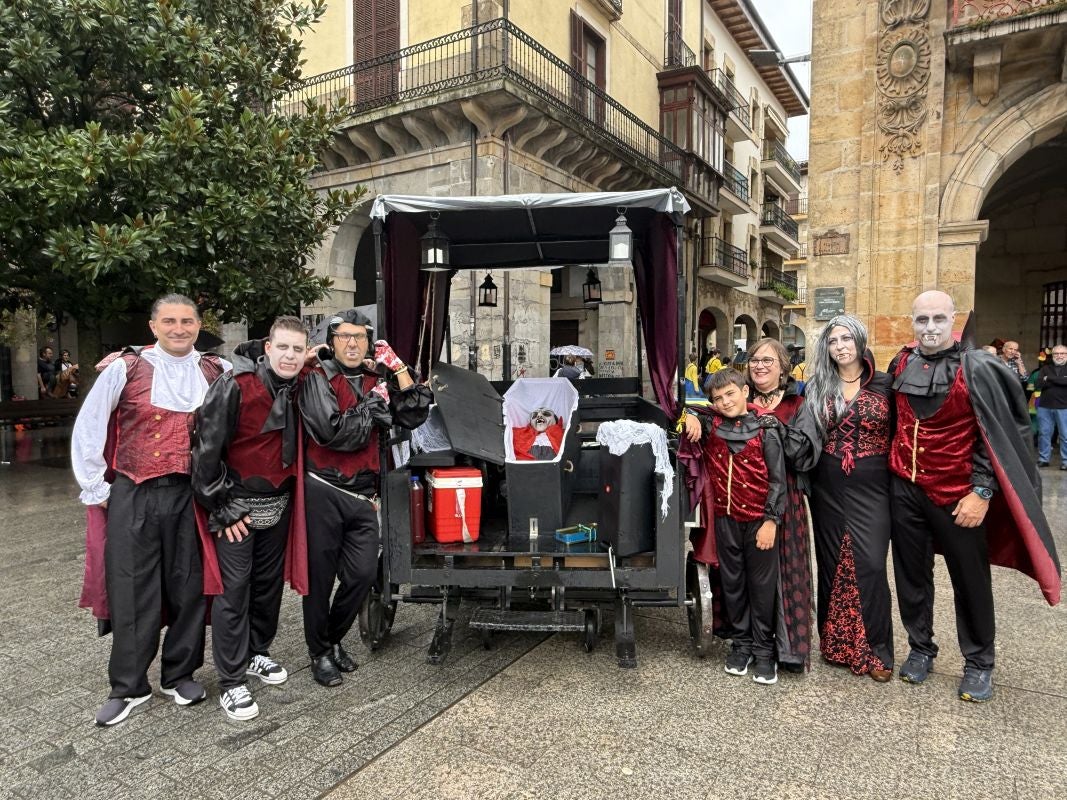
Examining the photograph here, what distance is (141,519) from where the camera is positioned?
3.27 metres

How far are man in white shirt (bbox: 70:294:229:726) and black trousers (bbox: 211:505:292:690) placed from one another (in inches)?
5.1

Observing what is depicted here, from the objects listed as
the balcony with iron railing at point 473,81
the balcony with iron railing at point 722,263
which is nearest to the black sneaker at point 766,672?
the balcony with iron railing at point 473,81

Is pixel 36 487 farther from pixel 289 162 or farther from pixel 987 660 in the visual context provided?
pixel 987 660

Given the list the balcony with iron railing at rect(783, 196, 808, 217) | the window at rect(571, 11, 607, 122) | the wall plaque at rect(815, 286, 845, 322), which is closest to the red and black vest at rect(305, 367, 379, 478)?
the wall plaque at rect(815, 286, 845, 322)

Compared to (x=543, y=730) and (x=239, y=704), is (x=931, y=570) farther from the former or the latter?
(x=239, y=704)

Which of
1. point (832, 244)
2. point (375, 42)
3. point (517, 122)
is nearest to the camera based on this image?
point (832, 244)

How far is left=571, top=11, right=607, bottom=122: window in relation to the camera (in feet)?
51.9

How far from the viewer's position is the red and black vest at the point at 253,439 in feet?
10.9

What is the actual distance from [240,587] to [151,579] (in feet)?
1.30

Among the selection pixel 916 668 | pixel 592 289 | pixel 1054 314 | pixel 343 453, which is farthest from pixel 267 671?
pixel 1054 314

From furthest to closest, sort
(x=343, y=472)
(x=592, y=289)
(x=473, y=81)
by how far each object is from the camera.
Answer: (x=473, y=81)
(x=592, y=289)
(x=343, y=472)

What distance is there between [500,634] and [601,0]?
16.3m

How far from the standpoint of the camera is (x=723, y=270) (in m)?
24.6

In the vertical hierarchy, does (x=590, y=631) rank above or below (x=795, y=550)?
below
